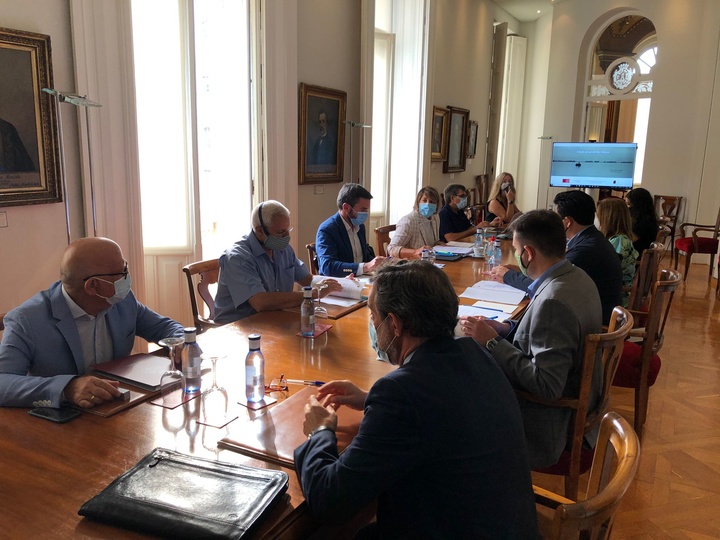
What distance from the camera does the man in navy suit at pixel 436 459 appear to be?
1197 millimetres

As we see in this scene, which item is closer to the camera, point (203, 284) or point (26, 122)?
point (26, 122)

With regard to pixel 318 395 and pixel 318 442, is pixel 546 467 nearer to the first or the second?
pixel 318 395

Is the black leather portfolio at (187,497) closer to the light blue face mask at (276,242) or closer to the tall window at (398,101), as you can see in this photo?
the light blue face mask at (276,242)

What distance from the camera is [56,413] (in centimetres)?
162

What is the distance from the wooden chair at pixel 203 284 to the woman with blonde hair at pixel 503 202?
4641 mm

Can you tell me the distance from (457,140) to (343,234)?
597 centimetres

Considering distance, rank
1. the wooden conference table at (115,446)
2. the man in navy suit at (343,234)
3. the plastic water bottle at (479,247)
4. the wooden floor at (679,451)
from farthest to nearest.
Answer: the plastic water bottle at (479,247)
the man in navy suit at (343,234)
the wooden floor at (679,451)
the wooden conference table at (115,446)

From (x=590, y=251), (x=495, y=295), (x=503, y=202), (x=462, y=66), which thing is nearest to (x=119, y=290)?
(x=495, y=295)

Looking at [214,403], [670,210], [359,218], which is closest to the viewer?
[214,403]

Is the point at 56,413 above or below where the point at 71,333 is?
below

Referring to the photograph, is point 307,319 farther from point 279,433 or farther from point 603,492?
point 603,492

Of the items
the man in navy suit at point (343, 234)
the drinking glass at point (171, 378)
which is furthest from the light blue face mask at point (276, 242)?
the drinking glass at point (171, 378)

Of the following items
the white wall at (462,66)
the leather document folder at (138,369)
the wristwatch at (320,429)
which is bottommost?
the leather document folder at (138,369)

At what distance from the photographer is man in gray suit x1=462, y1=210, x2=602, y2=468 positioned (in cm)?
202
